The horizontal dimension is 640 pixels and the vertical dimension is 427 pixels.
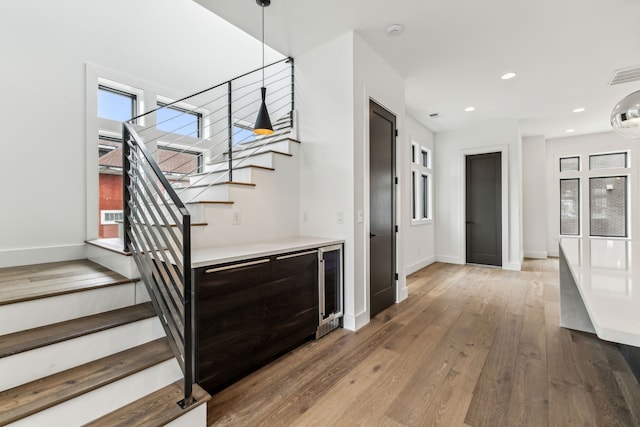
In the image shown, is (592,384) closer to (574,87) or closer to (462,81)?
(462,81)

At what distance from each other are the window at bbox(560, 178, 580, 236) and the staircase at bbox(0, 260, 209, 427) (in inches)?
345

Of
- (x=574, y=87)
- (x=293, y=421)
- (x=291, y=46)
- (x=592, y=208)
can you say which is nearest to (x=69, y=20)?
(x=291, y=46)

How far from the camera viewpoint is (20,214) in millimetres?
2666

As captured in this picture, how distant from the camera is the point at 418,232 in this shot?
18.9 feet

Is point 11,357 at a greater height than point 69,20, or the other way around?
point 69,20

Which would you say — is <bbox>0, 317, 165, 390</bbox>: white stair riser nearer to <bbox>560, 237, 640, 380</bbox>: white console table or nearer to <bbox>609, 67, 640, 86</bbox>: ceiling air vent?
<bbox>560, 237, 640, 380</bbox>: white console table

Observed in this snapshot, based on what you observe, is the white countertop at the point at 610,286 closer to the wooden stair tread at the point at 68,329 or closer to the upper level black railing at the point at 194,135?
the wooden stair tread at the point at 68,329

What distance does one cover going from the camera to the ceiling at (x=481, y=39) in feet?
8.29

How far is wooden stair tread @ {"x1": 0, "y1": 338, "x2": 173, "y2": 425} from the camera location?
1233mm

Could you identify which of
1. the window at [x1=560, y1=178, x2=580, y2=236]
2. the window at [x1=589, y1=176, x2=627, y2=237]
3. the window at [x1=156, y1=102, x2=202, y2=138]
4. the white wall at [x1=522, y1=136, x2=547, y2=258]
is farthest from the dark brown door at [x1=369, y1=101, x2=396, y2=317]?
the window at [x1=589, y1=176, x2=627, y2=237]

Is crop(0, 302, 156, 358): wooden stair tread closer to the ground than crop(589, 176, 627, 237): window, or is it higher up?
closer to the ground

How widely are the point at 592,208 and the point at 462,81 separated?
5.62 meters

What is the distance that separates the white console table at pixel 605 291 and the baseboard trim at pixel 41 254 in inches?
155

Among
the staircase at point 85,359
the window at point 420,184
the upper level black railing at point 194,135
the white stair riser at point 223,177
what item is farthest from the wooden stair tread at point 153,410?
the window at point 420,184
